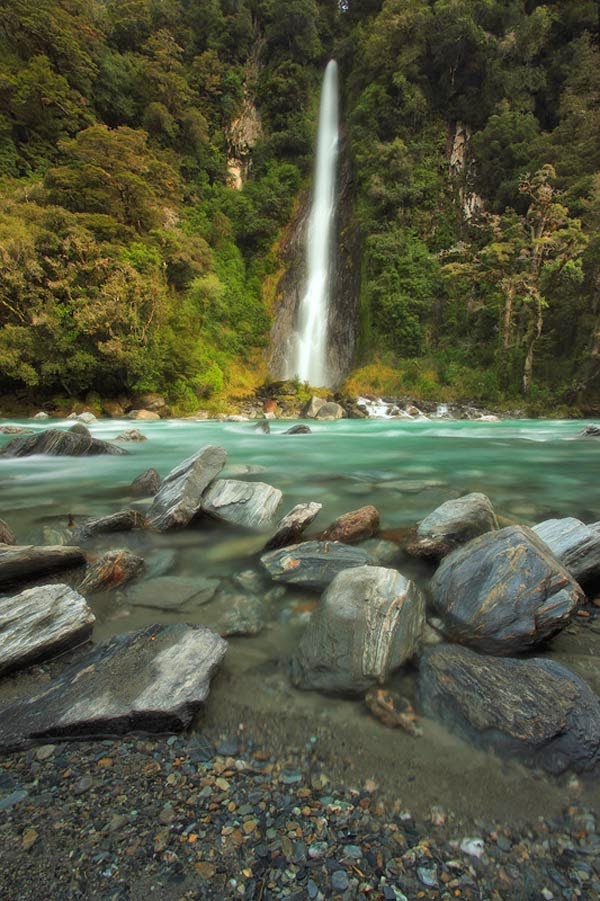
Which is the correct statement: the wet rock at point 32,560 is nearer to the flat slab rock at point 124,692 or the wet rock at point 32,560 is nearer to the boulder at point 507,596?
the flat slab rock at point 124,692

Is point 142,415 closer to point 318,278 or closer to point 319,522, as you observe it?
point 319,522

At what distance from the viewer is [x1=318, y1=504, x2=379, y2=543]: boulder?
3459mm

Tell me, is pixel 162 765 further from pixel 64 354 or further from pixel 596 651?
pixel 64 354

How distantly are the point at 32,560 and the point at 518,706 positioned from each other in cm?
292

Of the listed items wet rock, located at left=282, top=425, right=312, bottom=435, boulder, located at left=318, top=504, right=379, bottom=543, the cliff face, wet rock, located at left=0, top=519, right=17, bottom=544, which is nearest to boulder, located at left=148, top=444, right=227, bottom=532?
wet rock, located at left=0, top=519, right=17, bottom=544

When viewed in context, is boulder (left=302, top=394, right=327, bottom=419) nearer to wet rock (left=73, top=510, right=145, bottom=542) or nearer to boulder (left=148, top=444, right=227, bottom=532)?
boulder (left=148, top=444, right=227, bottom=532)

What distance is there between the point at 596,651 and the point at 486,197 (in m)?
33.7

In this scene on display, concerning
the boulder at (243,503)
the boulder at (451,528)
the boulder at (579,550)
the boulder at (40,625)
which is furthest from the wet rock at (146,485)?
the boulder at (579,550)

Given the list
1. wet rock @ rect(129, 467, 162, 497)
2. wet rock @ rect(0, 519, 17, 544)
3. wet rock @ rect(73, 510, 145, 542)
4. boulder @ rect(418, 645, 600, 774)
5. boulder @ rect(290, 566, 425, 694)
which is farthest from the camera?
wet rock @ rect(129, 467, 162, 497)

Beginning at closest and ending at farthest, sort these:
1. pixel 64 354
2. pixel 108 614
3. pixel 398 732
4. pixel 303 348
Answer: pixel 398 732, pixel 108 614, pixel 64 354, pixel 303 348

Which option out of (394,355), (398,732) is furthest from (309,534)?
(394,355)

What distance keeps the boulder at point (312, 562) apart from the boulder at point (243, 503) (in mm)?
920

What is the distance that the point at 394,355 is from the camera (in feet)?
84.5

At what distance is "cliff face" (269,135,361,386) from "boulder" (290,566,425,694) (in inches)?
1052
